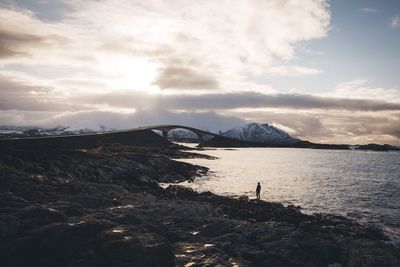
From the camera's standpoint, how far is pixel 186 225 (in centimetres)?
2320

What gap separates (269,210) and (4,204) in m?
25.5

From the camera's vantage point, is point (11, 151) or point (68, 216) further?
point (11, 151)

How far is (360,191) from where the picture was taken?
197ft

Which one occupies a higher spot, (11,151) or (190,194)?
(11,151)

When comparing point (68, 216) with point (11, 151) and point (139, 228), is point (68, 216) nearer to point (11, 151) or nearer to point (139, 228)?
point (139, 228)

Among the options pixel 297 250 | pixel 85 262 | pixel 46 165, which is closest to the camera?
pixel 85 262

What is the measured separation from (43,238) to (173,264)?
6916 millimetres

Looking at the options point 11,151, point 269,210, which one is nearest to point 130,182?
point 11,151

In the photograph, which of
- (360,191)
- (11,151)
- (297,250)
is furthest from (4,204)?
(360,191)

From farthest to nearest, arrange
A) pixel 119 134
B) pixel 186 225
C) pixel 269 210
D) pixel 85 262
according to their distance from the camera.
Result: pixel 119 134
pixel 269 210
pixel 186 225
pixel 85 262

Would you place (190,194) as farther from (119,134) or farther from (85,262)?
(119,134)

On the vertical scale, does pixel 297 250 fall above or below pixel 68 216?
below

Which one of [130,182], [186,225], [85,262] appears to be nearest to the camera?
[85,262]

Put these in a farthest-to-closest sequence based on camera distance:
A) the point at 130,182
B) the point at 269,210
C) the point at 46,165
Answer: the point at 130,182 → the point at 46,165 → the point at 269,210
